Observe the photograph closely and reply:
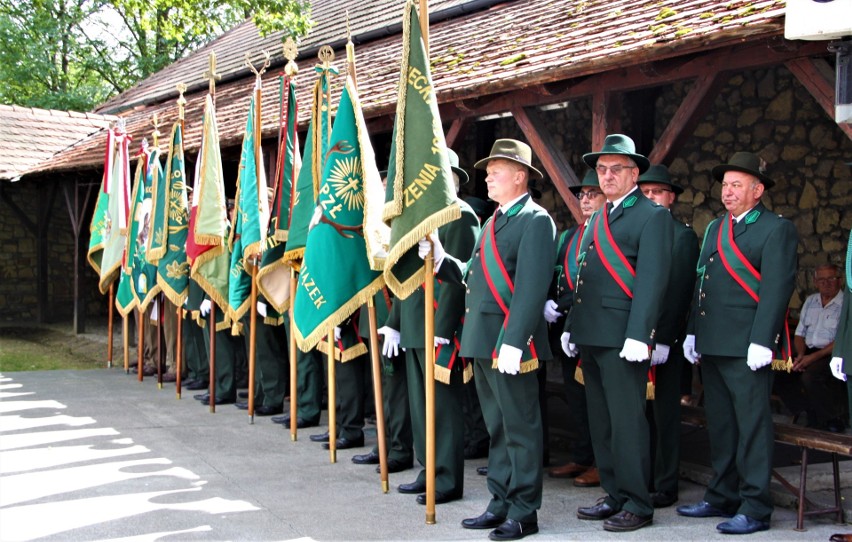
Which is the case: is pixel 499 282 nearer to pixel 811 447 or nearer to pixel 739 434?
pixel 739 434

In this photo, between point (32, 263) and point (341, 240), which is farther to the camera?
point (32, 263)

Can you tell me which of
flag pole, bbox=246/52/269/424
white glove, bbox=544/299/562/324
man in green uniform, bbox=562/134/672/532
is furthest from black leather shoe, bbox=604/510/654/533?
flag pole, bbox=246/52/269/424

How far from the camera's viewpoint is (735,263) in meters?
4.81

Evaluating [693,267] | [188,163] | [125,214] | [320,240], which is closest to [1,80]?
[188,163]

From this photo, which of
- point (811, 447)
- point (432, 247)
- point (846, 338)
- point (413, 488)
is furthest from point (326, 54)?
point (811, 447)

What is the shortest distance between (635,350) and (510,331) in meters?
0.59

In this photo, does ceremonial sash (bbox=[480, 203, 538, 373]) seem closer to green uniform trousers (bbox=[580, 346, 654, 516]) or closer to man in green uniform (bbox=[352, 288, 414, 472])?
green uniform trousers (bbox=[580, 346, 654, 516])

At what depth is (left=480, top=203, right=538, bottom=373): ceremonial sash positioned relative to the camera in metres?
4.56

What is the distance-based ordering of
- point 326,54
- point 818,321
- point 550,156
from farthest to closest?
point 818,321
point 550,156
point 326,54

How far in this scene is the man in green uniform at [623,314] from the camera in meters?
4.58

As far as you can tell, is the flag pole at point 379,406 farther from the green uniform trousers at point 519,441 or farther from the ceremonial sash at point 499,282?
the ceremonial sash at point 499,282

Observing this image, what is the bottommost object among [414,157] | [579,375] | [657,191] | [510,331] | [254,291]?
[579,375]

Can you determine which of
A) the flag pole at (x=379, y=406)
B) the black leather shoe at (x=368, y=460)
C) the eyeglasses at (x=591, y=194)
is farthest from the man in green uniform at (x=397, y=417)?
the eyeglasses at (x=591, y=194)

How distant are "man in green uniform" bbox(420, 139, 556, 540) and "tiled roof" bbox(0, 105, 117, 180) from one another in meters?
13.3
